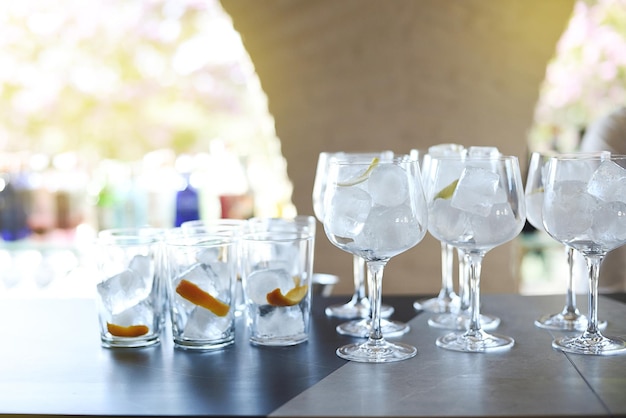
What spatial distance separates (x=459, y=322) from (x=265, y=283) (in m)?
0.35

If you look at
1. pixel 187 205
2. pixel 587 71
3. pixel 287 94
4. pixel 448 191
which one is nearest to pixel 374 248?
pixel 448 191

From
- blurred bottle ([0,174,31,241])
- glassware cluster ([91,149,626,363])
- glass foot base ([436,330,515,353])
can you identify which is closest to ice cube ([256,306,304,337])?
glassware cluster ([91,149,626,363])

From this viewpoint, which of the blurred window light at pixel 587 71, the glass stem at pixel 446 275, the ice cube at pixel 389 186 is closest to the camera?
the ice cube at pixel 389 186

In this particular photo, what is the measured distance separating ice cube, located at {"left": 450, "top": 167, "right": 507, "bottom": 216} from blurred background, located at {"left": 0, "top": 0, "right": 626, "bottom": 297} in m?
1.87

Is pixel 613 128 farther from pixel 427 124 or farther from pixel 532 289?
pixel 532 289

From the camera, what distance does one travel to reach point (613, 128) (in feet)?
8.23

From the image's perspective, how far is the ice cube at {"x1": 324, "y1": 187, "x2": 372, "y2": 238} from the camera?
1.16 meters

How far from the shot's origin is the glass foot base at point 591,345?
1.19 meters

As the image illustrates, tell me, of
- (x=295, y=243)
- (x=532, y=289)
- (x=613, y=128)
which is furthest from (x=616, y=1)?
(x=295, y=243)

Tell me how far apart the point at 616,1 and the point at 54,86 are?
124 inches

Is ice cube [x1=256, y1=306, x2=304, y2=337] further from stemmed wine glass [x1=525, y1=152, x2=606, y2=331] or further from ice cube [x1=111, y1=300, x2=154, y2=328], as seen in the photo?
stemmed wine glass [x1=525, y1=152, x2=606, y2=331]

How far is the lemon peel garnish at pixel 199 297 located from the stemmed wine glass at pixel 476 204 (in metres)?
0.34

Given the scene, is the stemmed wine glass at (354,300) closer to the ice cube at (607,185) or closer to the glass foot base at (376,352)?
the glass foot base at (376,352)

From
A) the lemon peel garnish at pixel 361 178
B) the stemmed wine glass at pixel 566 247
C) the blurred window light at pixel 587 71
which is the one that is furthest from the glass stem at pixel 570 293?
the blurred window light at pixel 587 71
